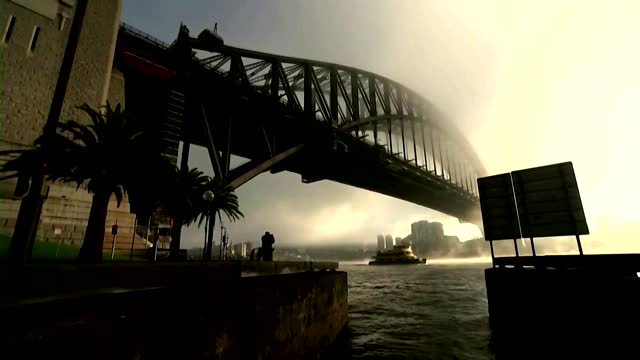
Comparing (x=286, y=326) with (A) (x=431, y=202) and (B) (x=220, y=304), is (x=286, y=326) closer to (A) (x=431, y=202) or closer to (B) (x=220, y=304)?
(B) (x=220, y=304)

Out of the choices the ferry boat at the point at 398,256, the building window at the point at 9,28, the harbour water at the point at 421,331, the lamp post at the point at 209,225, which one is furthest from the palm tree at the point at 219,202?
the ferry boat at the point at 398,256

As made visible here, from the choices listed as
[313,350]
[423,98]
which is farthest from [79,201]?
[423,98]

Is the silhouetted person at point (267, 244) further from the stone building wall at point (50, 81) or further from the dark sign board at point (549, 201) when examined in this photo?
the dark sign board at point (549, 201)

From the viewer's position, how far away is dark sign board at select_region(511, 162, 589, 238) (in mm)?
15742

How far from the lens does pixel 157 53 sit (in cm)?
2477

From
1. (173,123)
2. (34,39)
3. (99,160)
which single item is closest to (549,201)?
(99,160)

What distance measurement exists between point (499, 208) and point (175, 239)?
2037 centimetres

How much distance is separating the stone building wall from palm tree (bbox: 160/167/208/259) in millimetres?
3404

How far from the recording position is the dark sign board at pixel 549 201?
15742mm

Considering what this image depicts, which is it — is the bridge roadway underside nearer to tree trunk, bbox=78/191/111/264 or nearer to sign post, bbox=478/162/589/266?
tree trunk, bbox=78/191/111/264

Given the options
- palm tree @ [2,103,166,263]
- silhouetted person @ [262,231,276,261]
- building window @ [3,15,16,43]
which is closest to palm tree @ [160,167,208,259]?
palm tree @ [2,103,166,263]

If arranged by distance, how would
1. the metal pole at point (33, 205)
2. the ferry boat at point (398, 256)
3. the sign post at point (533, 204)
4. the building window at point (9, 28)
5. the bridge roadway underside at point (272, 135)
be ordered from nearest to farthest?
the metal pole at point (33, 205) → the sign post at point (533, 204) → the building window at point (9, 28) → the bridge roadway underside at point (272, 135) → the ferry boat at point (398, 256)

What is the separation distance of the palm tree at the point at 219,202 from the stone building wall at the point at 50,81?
4983 mm

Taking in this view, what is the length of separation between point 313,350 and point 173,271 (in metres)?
5.92
